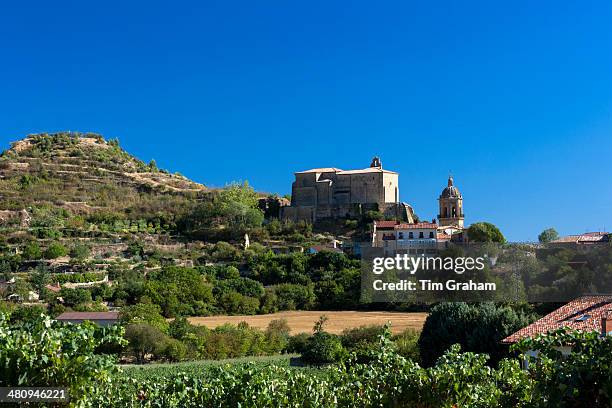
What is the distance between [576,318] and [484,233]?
1298 inches

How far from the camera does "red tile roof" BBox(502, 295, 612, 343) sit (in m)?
18.4

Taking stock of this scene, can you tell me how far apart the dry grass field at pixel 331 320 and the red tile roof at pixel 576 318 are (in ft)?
37.5

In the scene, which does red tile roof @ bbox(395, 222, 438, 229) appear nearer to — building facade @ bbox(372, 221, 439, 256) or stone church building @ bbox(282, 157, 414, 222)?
building facade @ bbox(372, 221, 439, 256)

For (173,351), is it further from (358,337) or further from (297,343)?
(358,337)

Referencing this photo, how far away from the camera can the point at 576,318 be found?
770 inches

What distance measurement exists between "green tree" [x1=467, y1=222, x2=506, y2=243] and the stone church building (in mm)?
9814

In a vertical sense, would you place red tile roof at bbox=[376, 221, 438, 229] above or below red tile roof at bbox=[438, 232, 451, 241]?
above

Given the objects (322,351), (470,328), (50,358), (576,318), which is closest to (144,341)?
(322,351)

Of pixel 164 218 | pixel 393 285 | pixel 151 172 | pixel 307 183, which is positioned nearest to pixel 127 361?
pixel 393 285

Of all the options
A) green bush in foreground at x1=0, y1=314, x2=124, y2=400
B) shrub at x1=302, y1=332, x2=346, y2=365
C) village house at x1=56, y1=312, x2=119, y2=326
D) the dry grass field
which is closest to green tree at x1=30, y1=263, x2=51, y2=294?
village house at x1=56, y1=312, x2=119, y2=326

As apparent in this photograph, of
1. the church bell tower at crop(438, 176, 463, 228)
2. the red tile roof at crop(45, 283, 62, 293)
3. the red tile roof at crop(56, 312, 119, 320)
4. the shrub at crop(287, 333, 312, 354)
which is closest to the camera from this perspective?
the shrub at crop(287, 333, 312, 354)

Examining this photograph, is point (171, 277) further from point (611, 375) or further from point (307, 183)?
point (611, 375)

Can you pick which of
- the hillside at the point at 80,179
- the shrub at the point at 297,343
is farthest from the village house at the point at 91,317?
the hillside at the point at 80,179

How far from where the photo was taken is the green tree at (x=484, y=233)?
51.5 meters
